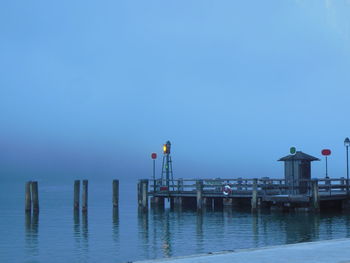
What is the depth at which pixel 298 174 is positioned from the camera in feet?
119

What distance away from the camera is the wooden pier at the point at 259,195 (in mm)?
33250

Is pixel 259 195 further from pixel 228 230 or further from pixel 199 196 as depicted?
pixel 228 230

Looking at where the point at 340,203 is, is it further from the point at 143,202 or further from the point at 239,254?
the point at 239,254

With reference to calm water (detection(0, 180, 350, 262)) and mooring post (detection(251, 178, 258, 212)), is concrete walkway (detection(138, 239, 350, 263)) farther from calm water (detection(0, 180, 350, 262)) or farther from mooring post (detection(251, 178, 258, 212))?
mooring post (detection(251, 178, 258, 212))

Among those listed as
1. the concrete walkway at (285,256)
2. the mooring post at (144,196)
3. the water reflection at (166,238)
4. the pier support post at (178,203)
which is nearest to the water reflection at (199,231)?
the water reflection at (166,238)

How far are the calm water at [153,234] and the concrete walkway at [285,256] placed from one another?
7362 millimetres

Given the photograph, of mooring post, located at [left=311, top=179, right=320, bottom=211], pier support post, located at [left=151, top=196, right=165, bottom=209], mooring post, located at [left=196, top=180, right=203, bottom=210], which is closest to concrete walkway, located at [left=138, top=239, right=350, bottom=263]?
mooring post, located at [left=311, top=179, right=320, bottom=211]

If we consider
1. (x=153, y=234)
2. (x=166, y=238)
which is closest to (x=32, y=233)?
(x=153, y=234)

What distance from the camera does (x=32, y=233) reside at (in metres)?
28.6

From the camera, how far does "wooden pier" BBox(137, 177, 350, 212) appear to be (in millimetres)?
33250

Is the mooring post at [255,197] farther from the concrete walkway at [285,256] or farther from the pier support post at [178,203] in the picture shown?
the concrete walkway at [285,256]

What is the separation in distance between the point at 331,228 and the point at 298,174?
30.1 feet

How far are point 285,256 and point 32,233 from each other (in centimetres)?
1953

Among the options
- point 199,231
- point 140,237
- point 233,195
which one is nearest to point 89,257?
point 140,237
